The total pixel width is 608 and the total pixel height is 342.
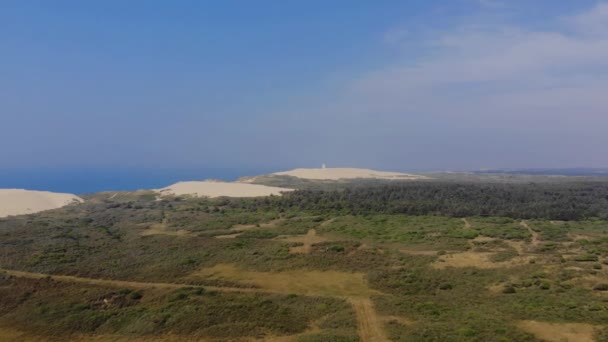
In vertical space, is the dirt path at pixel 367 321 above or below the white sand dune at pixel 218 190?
below

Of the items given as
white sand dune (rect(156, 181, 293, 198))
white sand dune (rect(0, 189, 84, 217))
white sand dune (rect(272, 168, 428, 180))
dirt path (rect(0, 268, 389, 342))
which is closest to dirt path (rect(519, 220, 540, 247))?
dirt path (rect(0, 268, 389, 342))

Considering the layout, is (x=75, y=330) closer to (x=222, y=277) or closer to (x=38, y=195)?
(x=222, y=277)

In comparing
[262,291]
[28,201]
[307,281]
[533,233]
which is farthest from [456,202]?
[28,201]

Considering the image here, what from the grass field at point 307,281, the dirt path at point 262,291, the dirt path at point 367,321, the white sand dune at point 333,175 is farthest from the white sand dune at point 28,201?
the white sand dune at point 333,175

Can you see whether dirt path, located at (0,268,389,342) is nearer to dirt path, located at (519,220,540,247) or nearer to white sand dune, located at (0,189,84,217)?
dirt path, located at (519,220,540,247)

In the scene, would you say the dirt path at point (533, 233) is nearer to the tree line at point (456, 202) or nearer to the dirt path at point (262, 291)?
the tree line at point (456, 202)

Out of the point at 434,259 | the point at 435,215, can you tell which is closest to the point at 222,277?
the point at 434,259

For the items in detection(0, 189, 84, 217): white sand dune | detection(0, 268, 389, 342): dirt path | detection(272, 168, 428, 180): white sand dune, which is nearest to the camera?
detection(0, 268, 389, 342): dirt path
